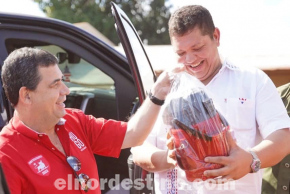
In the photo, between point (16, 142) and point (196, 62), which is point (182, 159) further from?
point (16, 142)

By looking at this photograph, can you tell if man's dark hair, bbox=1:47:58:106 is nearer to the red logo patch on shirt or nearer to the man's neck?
the man's neck

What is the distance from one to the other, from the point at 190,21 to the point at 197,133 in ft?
2.07

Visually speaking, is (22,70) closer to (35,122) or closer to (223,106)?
(35,122)

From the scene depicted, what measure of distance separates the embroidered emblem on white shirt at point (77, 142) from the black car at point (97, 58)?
41cm

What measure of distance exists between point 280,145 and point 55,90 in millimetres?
1065

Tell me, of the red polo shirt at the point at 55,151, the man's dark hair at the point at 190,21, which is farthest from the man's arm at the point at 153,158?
the man's dark hair at the point at 190,21

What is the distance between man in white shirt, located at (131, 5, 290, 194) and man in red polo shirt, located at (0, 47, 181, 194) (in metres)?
0.16

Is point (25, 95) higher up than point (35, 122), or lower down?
higher up

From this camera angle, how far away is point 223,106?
224 centimetres

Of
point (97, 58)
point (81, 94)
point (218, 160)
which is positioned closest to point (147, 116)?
point (218, 160)

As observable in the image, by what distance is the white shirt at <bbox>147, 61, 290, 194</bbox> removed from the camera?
216 centimetres

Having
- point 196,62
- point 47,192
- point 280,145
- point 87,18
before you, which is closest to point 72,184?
point 47,192

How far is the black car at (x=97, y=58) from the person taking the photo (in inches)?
103

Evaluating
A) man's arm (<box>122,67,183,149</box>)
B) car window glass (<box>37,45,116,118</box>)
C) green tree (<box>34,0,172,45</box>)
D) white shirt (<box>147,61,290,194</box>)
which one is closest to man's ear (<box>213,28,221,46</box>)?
white shirt (<box>147,61,290,194</box>)
